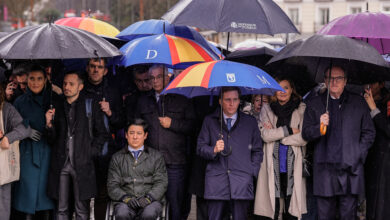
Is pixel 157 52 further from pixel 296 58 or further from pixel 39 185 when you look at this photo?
pixel 39 185

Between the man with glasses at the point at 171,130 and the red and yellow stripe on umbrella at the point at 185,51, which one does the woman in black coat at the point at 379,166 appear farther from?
the man with glasses at the point at 171,130

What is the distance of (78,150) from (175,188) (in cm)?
119

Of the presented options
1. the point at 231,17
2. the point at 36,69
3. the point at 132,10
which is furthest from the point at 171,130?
the point at 132,10

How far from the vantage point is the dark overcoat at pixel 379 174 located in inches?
223

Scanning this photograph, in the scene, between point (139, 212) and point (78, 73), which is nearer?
point (139, 212)

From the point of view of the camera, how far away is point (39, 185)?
5.74 metres

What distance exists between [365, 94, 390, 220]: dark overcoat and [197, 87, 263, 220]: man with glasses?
130cm

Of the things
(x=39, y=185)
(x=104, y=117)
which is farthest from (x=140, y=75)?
(x=39, y=185)

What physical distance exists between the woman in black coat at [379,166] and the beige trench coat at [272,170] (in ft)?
→ 2.41

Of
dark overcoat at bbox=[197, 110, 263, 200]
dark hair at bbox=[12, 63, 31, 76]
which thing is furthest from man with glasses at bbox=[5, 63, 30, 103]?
dark overcoat at bbox=[197, 110, 263, 200]

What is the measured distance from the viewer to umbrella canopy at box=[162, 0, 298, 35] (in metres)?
5.57

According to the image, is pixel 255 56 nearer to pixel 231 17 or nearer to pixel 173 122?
→ pixel 231 17

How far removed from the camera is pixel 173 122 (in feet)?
19.1

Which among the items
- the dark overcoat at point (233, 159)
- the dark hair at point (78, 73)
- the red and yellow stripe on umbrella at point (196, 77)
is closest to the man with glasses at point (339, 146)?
the dark overcoat at point (233, 159)
